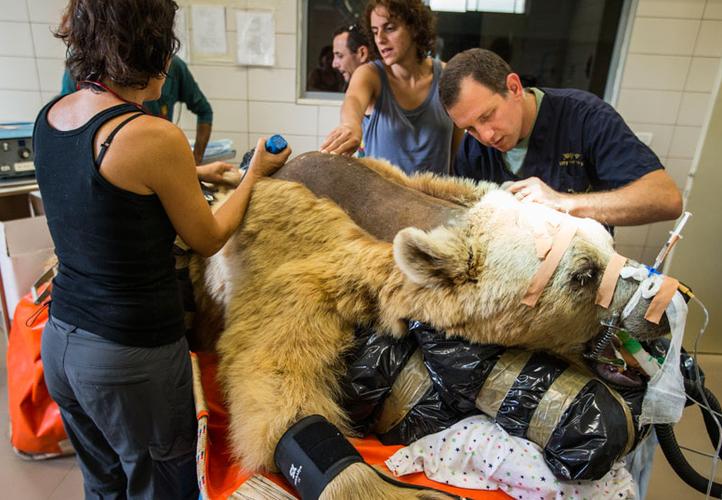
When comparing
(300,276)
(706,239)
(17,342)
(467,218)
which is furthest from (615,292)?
(706,239)

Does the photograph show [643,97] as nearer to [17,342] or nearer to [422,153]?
[422,153]

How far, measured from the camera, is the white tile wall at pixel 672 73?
2986 millimetres

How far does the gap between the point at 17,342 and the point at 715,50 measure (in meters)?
4.05

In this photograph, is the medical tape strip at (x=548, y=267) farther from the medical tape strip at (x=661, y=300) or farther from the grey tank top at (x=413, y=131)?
the grey tank top at (x=413, y=131)

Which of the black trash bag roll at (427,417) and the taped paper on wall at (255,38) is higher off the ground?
the taped paper on wall at (255,38)

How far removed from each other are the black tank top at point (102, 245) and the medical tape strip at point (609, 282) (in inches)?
34.6

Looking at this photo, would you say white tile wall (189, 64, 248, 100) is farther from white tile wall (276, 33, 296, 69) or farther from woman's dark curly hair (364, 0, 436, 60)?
woman's dark curly hair (364, 0, 436, 60)

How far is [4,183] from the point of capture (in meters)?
2.45

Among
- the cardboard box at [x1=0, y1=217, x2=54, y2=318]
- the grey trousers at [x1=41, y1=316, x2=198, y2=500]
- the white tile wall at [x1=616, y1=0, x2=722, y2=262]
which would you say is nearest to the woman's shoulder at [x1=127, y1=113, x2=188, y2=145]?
the grey trousers at [x1=41, y1=316, x2=198, y2=500]

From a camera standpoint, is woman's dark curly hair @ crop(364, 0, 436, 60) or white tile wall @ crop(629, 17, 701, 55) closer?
woman's dark curly hair @ crop(364, 0, 436, 60)

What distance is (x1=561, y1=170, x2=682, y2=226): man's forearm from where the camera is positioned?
122cm

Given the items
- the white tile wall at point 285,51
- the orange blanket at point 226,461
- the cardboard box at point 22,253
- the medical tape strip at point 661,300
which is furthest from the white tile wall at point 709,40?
the cardboard box at point 22,253

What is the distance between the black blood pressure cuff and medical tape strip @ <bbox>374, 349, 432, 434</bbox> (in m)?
0.16

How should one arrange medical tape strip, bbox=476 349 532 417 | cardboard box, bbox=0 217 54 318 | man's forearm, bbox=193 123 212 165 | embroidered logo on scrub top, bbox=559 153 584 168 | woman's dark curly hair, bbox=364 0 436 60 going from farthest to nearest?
man's forearm, bbox=193 123 212 165, cardboard box, bbox=0 217 54 318, woman's dark curly hair, bbox=364 0 436 60, embroidered logo on scrub top, bbox=559 153 584 168, medical tape strip, bbox=476 349 532 417
